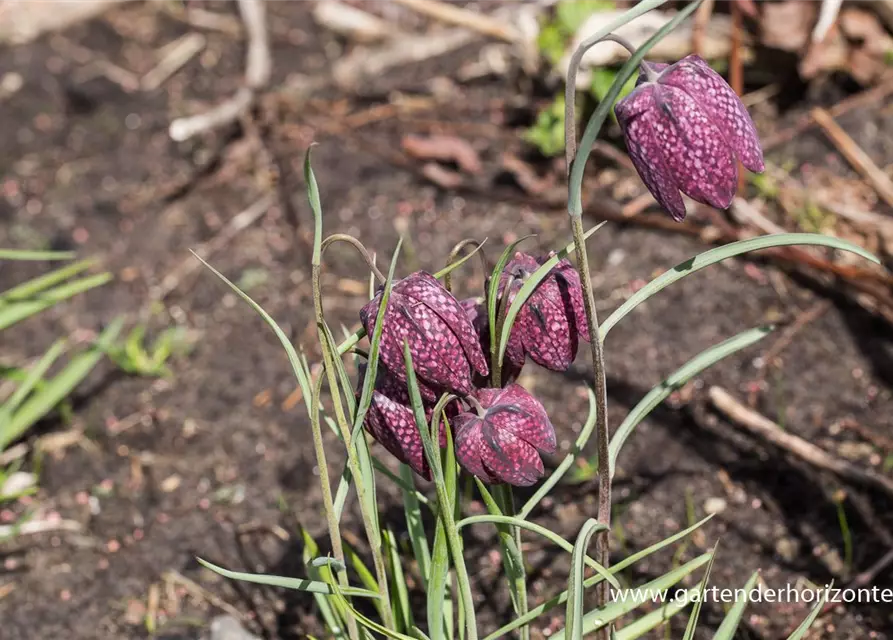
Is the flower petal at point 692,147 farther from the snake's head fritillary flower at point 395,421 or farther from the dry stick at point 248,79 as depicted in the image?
the dry stick at point 248,79

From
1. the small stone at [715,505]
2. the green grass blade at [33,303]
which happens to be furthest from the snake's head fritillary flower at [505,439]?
the green grass blade at [33,303]

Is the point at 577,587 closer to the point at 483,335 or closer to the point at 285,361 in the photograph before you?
the point at 483,335

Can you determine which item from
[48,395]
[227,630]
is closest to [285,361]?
[48,395]

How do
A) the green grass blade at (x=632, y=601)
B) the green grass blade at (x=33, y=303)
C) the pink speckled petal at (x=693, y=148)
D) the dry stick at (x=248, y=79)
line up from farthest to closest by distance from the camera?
the dry stick at (x=248, y=79) < the green grass blade at (x=33, y=303) < the green grass blade at (x=632, y=601) < the pink speckled petal at (x=693, y=148)

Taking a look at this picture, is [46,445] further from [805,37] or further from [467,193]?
[805,37]

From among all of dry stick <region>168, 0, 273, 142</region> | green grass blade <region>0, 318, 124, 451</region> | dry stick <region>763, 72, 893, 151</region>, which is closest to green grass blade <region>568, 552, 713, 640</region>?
green grass blade <region>0, 318, 124, 451</region>

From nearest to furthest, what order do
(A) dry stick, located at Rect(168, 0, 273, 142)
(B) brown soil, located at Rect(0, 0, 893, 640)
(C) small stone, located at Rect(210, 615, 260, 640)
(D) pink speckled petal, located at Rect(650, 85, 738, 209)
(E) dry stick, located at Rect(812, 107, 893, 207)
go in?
(D) pink speckled petal, located at Rect(650, 85, 738, 209) < (C) small stone, located at Rect(210, 615, 260, 640) < (B) brown soil, located at Rect(0, 0, 893, 640) < (E) dry stick, located at Rect(812, 107, 893, 207) < (A) dry stick, located at Rect(168, 0, 273, 142)

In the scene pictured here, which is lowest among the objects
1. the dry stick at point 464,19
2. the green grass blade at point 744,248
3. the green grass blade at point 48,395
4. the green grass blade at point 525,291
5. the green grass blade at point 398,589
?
the green grass blade at point 48,395

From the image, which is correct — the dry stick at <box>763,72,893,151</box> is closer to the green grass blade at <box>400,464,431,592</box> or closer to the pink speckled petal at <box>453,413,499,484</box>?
the green grass blade at <box>400,464,431,592</box>
